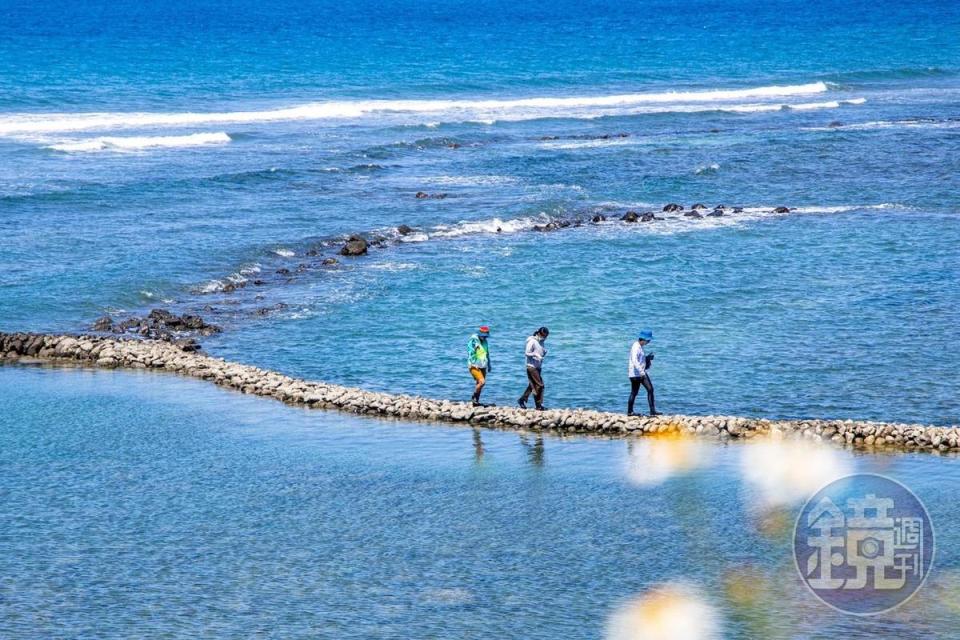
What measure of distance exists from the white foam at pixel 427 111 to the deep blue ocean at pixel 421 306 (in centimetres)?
56

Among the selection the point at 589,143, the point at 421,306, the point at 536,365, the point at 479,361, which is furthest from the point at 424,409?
Answer: the point at 589,143

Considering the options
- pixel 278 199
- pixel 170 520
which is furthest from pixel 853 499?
pixel 278 199

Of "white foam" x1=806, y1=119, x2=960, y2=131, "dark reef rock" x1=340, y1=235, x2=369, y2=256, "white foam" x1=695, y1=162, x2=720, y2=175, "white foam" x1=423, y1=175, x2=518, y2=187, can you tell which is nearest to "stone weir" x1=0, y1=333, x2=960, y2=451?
"dark reef rock" x1=340, y1=235, x2=369, y2=256

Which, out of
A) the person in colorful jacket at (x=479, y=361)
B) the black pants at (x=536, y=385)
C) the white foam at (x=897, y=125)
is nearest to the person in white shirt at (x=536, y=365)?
the black pants at (x=536, y=385)

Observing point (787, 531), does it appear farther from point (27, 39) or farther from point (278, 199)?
point (27, 39)

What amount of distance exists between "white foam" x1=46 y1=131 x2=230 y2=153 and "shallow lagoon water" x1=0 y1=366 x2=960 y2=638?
42764 mm

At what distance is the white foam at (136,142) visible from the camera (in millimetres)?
72188

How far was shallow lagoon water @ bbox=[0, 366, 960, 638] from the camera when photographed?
20500mm

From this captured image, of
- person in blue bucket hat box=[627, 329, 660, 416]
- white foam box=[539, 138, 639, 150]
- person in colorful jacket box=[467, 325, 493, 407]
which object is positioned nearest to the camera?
person in blue bucket hat box=[627, 329, 660, 416]

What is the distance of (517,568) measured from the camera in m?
22.3

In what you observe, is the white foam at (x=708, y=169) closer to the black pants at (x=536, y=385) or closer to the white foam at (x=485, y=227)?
the white foam at (x=485, y=227)

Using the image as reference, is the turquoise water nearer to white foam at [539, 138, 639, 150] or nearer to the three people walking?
white foam at [539, 138, 639, 150]

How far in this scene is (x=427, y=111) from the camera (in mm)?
94312

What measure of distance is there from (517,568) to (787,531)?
4.91m
